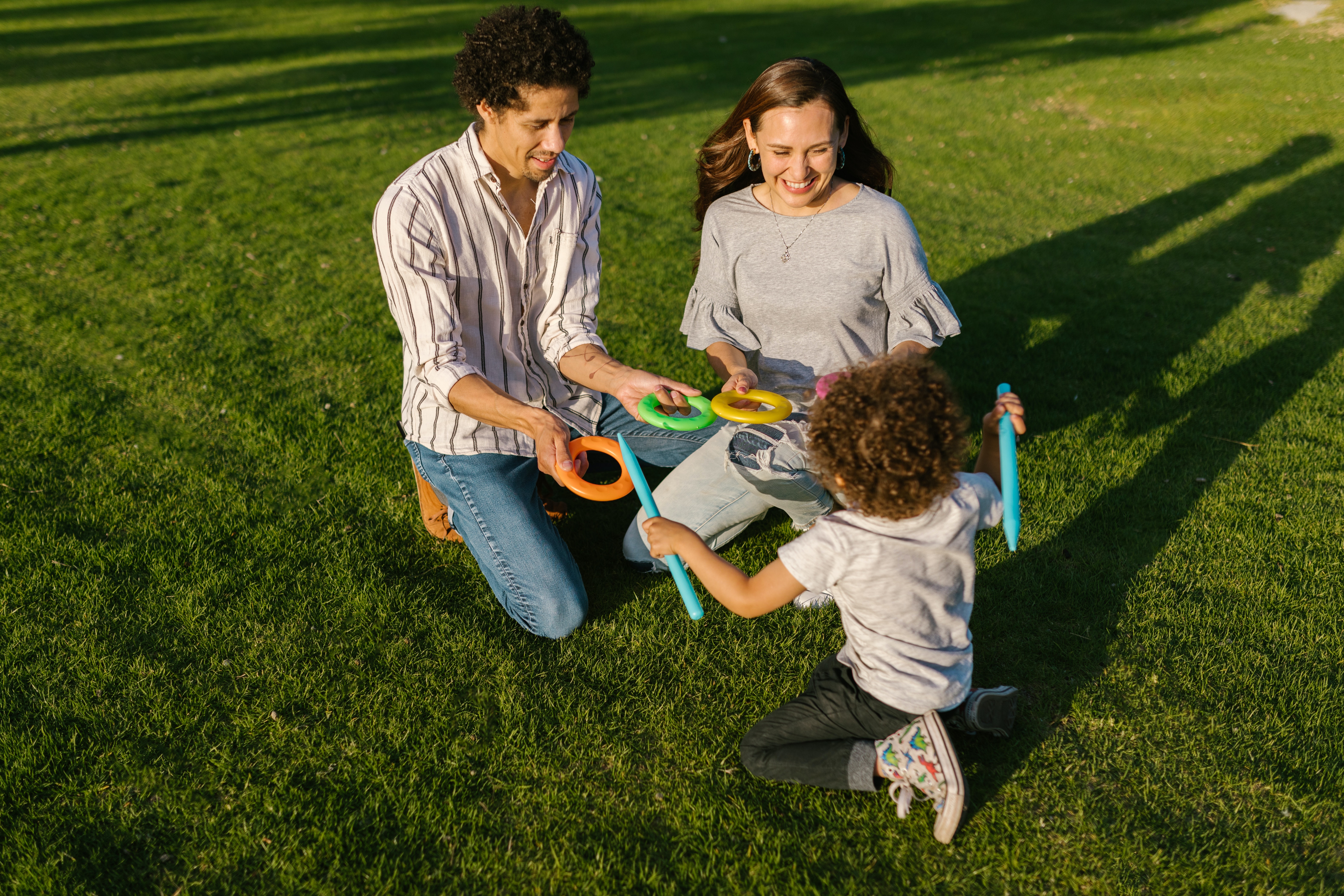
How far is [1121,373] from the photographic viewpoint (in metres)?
5.73

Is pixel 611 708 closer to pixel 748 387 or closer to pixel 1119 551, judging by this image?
pixel 748 387

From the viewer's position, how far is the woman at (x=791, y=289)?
12.3 ft

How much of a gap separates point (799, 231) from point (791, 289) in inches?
9.9

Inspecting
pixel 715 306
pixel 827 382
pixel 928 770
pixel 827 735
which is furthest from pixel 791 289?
pixel 928 770

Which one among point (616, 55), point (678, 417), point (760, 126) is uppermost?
point (760, 126)

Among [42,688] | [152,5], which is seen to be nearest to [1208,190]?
[42,688]

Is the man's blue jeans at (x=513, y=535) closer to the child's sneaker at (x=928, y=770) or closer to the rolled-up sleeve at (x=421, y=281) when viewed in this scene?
the rolled-up sleeve at (x=421, y=281)

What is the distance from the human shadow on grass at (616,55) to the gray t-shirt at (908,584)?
10.9 meters

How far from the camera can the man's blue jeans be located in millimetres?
3717

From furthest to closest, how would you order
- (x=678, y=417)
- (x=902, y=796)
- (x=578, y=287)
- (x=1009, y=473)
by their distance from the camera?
(x=578, y=287)
(x=678, y=417)
(x=1009, y=473)
(x=902, y=796)

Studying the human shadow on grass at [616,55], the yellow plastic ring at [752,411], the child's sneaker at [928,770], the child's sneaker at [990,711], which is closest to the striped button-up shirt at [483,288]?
the yellow plastic ring at [752,411]

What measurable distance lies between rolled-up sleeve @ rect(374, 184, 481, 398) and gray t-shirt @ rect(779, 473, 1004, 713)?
5.45 feet

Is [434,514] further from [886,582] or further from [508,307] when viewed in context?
[886,582]

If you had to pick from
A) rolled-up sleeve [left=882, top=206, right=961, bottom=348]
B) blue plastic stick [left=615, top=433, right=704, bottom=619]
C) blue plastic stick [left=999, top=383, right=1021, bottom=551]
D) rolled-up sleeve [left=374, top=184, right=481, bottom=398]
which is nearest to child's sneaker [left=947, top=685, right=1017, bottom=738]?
blue plastic stick [left=999, top=383, right=1021, bottom=551]
